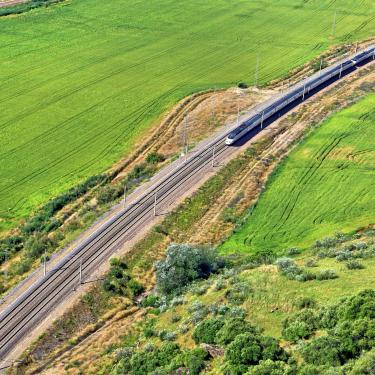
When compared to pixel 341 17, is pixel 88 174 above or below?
below

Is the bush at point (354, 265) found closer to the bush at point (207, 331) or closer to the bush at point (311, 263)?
the bush at point (311, 263)

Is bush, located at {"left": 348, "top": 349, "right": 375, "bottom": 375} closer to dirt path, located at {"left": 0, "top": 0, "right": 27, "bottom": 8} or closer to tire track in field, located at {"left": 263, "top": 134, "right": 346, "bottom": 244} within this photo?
tire track in field, located at {"left": 263, "top": 134, "right": 346, "bottom": 244}

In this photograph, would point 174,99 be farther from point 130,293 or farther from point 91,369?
point 91,369

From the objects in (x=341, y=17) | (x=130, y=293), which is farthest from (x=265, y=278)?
(x=341, y=17)

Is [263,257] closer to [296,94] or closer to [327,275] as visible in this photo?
[327,275]

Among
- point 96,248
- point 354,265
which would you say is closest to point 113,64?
point 96,248

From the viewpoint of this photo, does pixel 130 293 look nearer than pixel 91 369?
No
